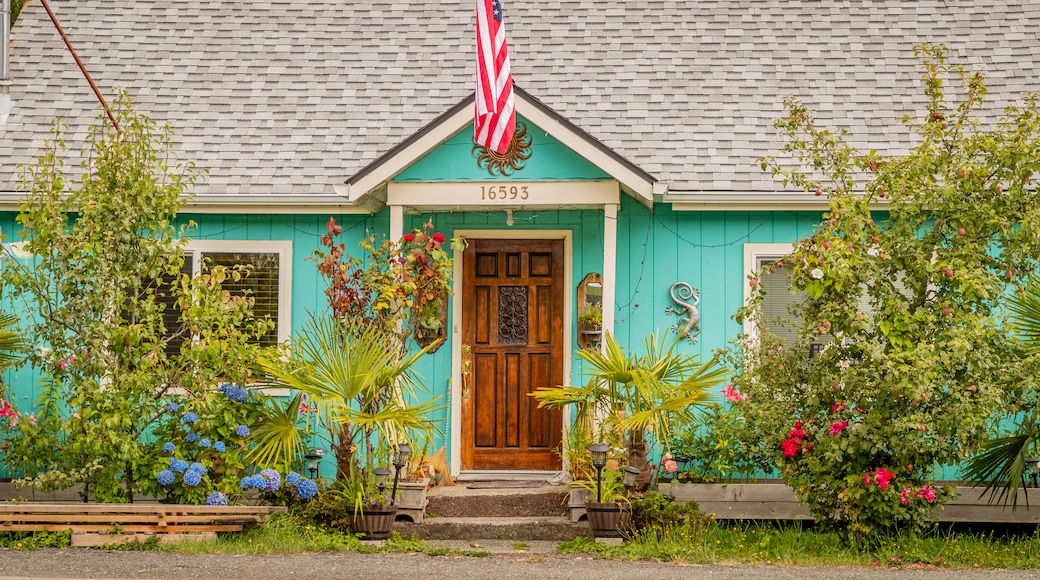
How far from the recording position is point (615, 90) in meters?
11.2

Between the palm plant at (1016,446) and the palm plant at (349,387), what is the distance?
14.0ft

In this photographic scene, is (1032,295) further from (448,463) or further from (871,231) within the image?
(448,463)

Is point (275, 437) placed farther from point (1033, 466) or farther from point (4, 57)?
point (1033, 466)

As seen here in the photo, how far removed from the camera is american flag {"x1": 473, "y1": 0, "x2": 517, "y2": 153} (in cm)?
884

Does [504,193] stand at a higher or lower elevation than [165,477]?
higher

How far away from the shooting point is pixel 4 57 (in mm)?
10648

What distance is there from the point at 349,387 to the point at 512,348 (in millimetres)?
2469

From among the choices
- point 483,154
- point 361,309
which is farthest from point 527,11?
point 361,309

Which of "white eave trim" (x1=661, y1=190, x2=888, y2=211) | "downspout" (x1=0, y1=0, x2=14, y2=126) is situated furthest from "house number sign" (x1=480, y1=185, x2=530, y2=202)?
"downspout" (x1=0, y1=0, x2=14, y2=126)

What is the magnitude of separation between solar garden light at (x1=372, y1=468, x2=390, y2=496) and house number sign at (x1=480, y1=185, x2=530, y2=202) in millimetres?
2492

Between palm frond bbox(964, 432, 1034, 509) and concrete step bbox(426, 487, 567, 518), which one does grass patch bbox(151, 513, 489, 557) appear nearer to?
concrete step bbox(426, 487, 567, 518)

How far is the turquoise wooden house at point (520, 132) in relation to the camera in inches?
380

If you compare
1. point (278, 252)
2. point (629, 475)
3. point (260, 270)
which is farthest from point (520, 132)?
point (629, 475)

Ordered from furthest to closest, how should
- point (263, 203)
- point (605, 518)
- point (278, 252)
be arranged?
1. point (278, 252)
2. point (263, 203)
3. point (605, 518)
